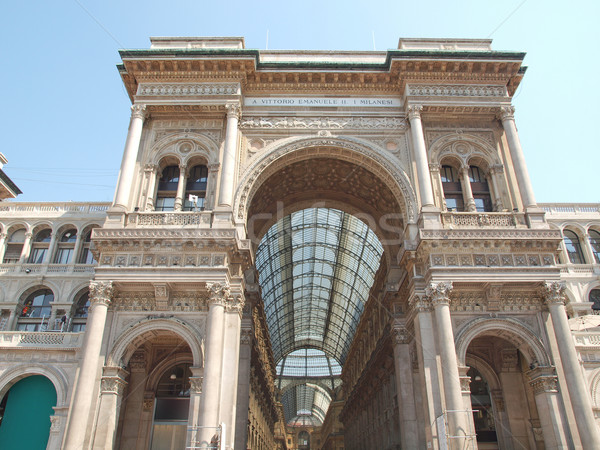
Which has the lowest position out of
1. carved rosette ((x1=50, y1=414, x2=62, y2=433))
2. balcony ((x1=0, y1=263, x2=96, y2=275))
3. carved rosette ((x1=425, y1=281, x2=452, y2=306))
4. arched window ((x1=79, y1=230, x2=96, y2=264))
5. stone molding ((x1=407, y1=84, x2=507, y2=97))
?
Result: carved rosette ((x1=50, y1=414, x2=62, y2=433))

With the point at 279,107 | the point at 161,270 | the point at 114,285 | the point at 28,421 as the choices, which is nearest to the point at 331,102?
the point at 279,107

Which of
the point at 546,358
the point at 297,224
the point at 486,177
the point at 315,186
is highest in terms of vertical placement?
the point at 297,224

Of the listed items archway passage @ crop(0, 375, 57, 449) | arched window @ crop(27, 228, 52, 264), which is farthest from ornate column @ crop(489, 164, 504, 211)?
arched window @ crop(27, 228, 52, 264)

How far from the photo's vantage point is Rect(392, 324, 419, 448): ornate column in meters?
25.7

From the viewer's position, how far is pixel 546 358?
70.0ft

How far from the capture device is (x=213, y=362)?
20.2m

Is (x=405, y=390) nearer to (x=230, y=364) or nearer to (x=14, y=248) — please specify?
(x=230, y=364)

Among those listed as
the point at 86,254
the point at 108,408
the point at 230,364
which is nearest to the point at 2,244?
the point at 86,254

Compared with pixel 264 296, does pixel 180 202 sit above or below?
below

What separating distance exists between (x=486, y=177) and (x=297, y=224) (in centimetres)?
2304

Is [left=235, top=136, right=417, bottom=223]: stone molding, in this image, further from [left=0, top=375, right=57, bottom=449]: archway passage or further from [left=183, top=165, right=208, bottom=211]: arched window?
[left=0, top=375, right=57, bottom=449]: archway passage

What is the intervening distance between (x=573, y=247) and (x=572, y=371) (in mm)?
14946

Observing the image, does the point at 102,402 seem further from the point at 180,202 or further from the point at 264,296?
the point at 264,296

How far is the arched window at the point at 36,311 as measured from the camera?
28875 millimetres
